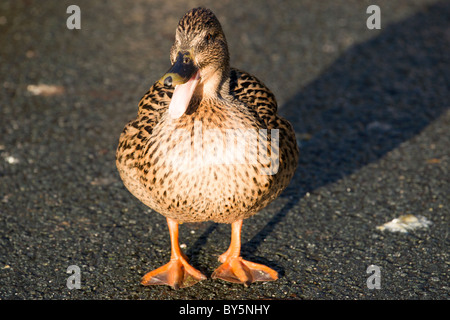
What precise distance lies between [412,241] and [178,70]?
208 cm

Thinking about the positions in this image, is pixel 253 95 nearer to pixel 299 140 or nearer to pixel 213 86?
pixel 213 86

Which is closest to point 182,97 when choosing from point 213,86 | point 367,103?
point 213,86

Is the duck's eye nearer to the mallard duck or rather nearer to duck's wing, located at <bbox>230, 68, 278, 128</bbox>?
the mallard duck

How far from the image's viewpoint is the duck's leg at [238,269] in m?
3.73

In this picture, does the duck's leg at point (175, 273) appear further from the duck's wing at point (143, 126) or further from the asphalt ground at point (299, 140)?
the duck's wing at point (143, 126)

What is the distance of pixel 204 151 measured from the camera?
3.35 m

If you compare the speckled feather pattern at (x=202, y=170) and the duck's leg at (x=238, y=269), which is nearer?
the speckled feather pattern at (x=202, y=170)

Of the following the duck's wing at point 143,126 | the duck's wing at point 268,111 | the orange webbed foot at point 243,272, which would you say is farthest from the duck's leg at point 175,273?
the duck's wing at point 268,111

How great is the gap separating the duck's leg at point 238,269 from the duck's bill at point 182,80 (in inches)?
37.8

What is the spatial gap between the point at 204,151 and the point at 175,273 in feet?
2.84

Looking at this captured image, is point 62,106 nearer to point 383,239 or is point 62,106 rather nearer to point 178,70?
point 178,70

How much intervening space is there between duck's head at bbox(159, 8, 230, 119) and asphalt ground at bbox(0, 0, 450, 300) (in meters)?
1.21

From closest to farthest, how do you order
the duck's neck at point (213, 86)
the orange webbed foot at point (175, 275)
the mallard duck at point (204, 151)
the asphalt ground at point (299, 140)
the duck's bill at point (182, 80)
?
the duck's bill at point (182, 80)
the mallard duck at point (204, 151)
the duck's neck at point (213, 86)
the orange webbed foot at point (175, 275)
the asphalt ground at point (299, 140)

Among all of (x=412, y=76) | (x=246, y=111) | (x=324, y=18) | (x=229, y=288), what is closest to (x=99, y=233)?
(x=229, y=288)
